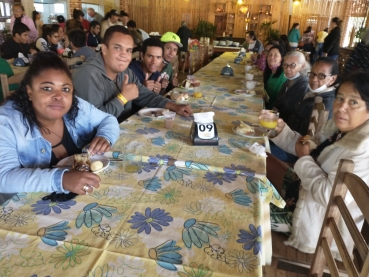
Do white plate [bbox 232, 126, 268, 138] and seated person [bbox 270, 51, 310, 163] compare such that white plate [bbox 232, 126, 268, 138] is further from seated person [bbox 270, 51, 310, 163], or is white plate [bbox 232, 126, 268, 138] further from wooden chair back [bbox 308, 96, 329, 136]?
seated person [bbox 270, 51, 310, 163]

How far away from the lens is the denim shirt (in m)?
1.07

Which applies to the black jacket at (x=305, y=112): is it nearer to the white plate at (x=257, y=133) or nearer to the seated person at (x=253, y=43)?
the white plate at (x=257, y=133)

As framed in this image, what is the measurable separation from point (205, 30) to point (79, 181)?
10093 millimetres

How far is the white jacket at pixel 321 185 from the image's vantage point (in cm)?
128

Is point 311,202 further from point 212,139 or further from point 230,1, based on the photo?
point 230,1

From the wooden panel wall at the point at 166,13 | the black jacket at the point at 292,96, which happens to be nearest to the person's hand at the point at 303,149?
the black jacket at the point at 292,96

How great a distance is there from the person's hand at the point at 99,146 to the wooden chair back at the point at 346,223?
105 centimetres

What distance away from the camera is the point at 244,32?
11.0 metres

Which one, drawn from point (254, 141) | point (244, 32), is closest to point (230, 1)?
point (244, 32)

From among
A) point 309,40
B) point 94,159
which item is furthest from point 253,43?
point 94,159

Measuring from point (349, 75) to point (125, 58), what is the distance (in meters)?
1.45

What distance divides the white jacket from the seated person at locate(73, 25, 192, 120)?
38.3 inches

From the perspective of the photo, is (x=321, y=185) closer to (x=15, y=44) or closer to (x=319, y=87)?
(x=319, y=87)

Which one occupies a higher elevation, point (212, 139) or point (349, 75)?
point (349, 75)
